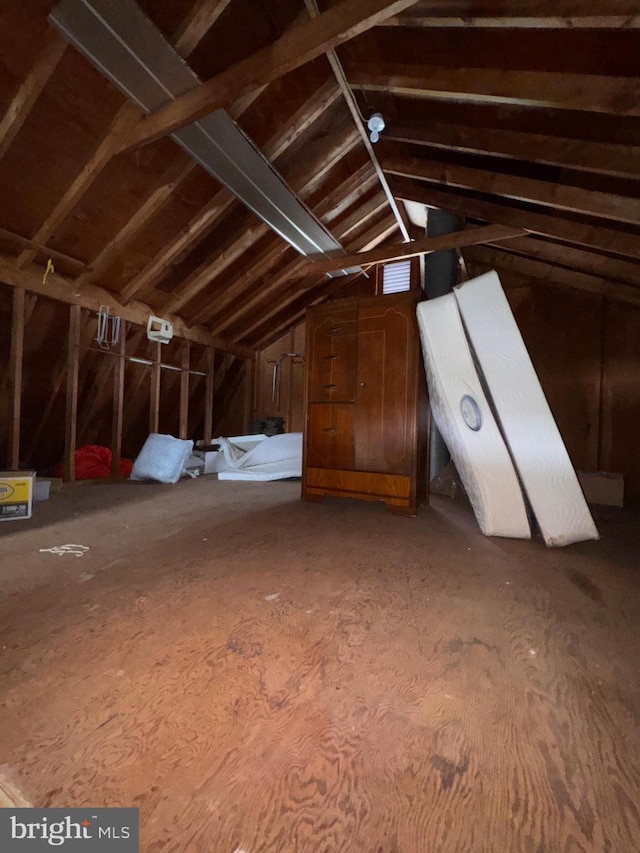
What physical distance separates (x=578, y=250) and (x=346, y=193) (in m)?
2.01

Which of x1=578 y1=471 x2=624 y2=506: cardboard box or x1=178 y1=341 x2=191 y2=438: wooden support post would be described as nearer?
x1=578 y1=471 x2=624 y2=506: cardboard box

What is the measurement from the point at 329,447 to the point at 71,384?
2498 millimetres

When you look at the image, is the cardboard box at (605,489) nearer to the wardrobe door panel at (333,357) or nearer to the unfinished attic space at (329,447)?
the unfinished attic space at (329,447)

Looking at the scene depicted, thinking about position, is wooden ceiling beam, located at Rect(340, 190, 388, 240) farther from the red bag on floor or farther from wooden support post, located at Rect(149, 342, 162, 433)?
the red bag on floor

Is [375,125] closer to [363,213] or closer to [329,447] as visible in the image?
[363,213]

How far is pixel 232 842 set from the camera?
1.55ft

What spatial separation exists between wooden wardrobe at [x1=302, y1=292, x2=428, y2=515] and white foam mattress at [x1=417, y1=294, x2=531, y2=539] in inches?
10.0

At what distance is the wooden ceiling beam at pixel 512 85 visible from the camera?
1608 millimetres

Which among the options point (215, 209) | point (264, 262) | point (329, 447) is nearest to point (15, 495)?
point (329, 447)

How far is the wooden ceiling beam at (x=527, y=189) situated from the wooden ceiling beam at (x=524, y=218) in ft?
0.47

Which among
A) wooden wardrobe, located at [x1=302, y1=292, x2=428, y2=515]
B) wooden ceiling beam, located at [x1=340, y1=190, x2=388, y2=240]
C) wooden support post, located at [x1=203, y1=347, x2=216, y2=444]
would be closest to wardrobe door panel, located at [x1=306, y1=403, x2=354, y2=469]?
wooden wardrobe, located at [x1=302, y1=292, x2=428, y2=515]

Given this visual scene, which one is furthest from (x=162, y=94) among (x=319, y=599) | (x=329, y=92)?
(x=319, y=599)

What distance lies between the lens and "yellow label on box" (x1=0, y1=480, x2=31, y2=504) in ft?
6.79

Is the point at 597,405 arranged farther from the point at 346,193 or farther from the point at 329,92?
the point at 329,92
